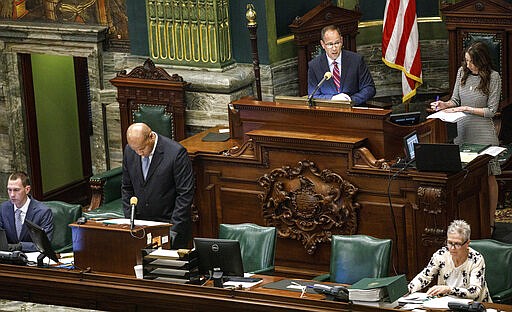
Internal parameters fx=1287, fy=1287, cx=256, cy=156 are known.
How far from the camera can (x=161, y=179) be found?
360 inches

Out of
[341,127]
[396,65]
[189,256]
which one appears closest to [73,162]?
[396,65]

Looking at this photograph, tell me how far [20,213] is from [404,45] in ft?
16.6

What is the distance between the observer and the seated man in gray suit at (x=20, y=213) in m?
9.36

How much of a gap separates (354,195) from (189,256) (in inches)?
86.9

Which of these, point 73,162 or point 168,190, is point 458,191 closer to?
point 168,190

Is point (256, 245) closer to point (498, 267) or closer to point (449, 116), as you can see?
point (498, 267)

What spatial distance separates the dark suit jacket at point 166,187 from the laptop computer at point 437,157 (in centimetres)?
165

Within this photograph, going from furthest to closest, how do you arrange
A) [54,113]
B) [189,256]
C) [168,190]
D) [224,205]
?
[54,113] < [224,205] < [168,190] < [189,256]

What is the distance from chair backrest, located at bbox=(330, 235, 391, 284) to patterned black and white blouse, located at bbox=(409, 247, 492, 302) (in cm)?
40

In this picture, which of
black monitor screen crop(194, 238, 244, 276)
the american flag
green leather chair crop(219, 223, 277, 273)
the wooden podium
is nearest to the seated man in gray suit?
the wooden podium

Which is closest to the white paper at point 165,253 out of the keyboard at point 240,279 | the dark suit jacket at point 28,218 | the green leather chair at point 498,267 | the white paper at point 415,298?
the keyboard at point 240,279

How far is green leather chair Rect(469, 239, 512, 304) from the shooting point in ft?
27.2

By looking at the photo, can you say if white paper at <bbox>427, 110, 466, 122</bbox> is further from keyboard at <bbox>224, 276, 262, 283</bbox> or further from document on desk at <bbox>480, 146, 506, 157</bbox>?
keyboard at <bbox>224, 276, 262, 283</bbox>

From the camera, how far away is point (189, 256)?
796cm
